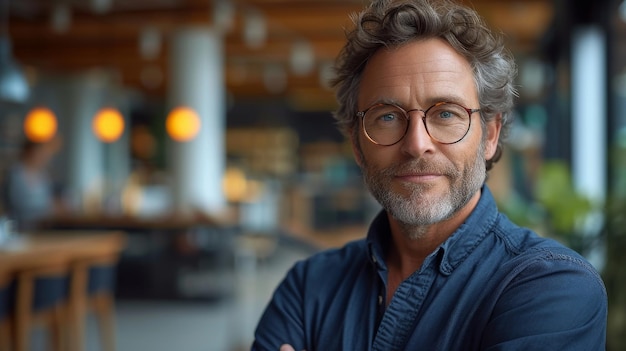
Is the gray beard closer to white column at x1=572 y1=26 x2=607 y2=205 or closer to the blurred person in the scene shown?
white column at x1=572 y1=26 x2=607 y2=205

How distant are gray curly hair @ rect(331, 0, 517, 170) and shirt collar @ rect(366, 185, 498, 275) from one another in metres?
0.17

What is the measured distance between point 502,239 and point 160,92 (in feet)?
59.7

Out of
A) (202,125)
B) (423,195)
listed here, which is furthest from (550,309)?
(202,125)

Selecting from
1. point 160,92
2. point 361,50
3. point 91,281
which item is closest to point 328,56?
point 160,92

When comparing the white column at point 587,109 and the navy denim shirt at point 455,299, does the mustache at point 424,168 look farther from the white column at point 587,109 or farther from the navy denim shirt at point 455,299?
the white column at point 587,109

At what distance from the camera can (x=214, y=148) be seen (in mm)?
10023

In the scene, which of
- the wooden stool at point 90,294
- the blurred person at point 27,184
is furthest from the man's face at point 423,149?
the blurred person at point 27,184

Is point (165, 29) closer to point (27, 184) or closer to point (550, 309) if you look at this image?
point (27, 184)

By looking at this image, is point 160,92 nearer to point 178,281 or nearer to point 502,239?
point 178,281

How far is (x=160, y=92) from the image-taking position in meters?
19.0

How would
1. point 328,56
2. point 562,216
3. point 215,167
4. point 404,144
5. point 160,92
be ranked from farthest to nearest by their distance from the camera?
point 160,92
point 328,56
point 215,167
point 562,216
point 404,144

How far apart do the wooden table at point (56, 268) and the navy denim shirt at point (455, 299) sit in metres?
3.30

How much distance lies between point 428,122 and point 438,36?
18cm

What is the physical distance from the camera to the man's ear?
1530mm
